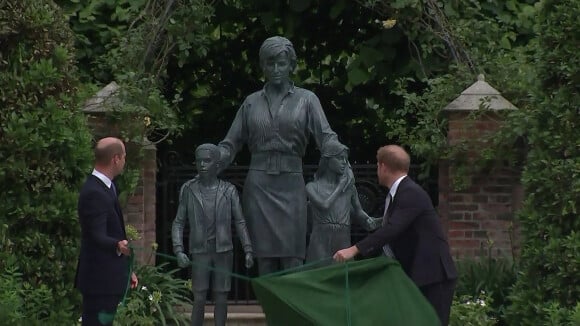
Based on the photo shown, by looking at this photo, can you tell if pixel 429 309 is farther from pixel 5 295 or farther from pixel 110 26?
pixel 110 26

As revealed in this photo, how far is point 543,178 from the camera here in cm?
958

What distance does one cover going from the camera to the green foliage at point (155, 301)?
1058cm

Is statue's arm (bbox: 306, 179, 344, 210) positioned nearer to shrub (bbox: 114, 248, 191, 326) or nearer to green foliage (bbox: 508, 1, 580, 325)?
green foliage (bbox: 508, 1, 580, 325)

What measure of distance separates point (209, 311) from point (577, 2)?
13.3 feet

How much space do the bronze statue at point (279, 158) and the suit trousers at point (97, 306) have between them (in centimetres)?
124

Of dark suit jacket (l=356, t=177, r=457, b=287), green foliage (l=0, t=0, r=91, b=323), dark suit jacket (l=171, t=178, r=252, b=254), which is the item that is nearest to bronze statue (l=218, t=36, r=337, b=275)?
dark suit jacket (l=171, t=178, r=252, b=254)

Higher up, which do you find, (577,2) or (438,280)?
(577,2)

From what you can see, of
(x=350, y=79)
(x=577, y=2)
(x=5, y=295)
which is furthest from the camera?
(x=350, y=79)

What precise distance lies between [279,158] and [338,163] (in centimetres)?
36

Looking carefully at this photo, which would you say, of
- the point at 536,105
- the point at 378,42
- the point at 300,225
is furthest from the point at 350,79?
the point at 300,225

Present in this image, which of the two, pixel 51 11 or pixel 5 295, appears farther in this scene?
pixel 51 11

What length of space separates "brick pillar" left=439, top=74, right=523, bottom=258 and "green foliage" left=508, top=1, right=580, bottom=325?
1.83 m

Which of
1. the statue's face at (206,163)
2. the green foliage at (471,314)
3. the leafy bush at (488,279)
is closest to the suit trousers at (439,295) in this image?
the statue's face at (206,163)

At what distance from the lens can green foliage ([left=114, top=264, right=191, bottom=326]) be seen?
34.7 feet
